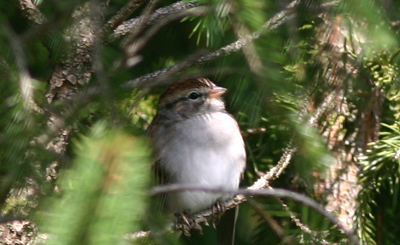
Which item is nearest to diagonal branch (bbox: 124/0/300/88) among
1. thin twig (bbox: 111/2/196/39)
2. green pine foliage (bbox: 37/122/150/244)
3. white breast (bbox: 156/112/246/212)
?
thin twig (bbox: 111/2/196/39)

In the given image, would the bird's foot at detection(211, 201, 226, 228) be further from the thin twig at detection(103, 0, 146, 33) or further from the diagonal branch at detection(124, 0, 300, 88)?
the thin twig at detection(103, 0, 146, 33)

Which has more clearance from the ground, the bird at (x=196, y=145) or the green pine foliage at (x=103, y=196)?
the green pine foliage at (x=103, y=196)

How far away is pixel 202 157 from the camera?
3.20 metres

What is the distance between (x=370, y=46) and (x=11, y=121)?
993 millimetres

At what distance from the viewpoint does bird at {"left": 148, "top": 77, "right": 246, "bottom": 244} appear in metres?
3.15

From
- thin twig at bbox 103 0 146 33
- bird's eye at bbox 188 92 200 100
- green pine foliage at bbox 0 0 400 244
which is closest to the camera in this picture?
green pine foliage at bbox 0 0 400 244

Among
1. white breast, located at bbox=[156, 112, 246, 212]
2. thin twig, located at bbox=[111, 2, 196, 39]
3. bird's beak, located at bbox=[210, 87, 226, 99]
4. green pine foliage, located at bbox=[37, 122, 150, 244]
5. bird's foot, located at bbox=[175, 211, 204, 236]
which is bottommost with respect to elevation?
bird's foot, located at bbox=[175, 211, 204, 236]

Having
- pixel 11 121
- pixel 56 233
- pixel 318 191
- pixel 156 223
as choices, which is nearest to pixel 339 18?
pixel 156 223

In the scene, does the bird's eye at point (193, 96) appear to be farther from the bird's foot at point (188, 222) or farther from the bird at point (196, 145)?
the bird's foot at point (188, 222)

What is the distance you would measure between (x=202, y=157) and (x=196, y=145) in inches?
2.7

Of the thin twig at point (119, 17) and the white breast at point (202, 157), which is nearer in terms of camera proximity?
the thin twig at point (119, 17)

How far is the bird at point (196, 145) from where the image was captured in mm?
3150

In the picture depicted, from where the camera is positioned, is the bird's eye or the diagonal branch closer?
the diagonal branch

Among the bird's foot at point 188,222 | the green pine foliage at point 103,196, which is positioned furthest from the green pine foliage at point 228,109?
the bird's foot at point 188,222
